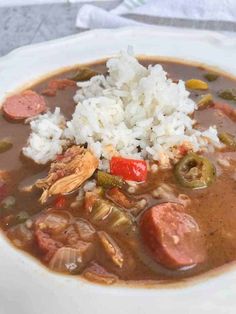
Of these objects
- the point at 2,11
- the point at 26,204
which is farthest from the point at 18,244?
the point at 2,11

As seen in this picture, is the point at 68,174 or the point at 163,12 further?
the point at 163,12

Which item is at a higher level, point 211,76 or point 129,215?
point 211,76

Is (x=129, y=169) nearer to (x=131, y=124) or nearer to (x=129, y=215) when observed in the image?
(x=129, y=215)

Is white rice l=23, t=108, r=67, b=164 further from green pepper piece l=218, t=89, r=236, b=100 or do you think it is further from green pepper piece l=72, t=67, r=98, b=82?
green pepper piece l=218, t=89, r=236, b=100

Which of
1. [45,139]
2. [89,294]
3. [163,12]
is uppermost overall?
[163,12]

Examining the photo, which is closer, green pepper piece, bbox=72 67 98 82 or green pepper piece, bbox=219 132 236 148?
green pepper piece, bbox=219 132 236 148

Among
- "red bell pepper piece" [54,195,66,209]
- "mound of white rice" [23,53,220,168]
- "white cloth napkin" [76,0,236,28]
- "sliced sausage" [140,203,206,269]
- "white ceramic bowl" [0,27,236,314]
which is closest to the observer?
"white ceramic bowl" [0,27,236,314]

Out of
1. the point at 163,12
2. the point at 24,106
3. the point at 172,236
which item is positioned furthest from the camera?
the point at 163,12

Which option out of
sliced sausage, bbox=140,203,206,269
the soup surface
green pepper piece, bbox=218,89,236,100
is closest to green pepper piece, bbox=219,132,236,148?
the soup surface

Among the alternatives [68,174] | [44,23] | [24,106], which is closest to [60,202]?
[68,174]
